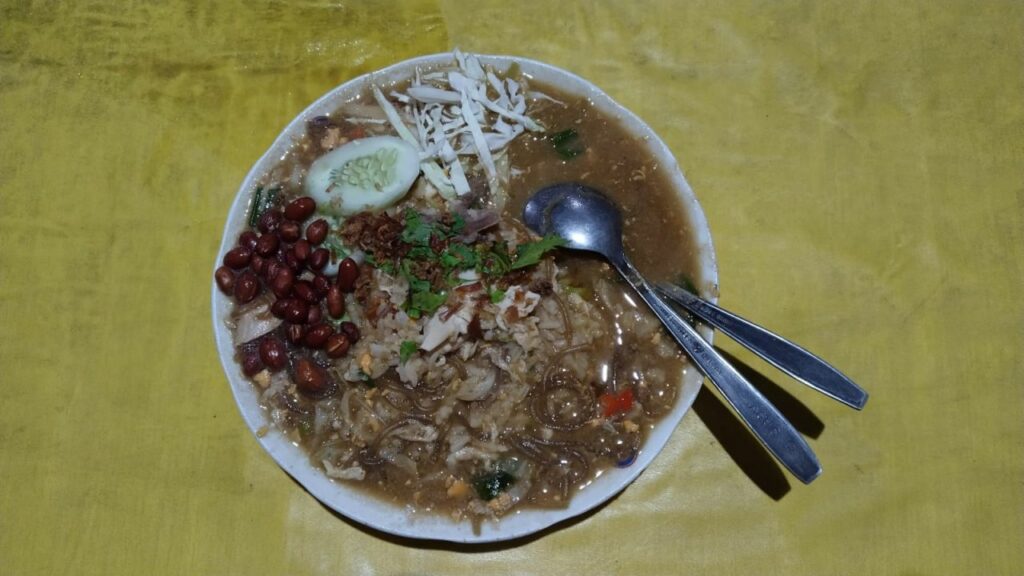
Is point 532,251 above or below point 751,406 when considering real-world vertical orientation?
above

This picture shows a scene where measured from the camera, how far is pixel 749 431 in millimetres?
3174

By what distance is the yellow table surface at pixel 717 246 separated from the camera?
308cm

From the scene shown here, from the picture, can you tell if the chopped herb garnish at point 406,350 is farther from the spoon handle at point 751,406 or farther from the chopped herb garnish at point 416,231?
the spoon handle at point 751,406

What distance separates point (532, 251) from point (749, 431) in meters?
1.38

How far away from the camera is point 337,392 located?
2.87 m

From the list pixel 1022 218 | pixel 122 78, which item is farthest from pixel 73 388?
pixel 1022 218

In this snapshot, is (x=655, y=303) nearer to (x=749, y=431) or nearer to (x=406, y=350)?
(x=749, y=431)

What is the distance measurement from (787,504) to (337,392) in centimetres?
210

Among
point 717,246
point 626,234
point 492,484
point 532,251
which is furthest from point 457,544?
point 717,246

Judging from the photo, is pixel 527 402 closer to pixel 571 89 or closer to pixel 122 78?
pixel 571 89

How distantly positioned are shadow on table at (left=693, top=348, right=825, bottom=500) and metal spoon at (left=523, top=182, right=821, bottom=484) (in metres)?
0.35

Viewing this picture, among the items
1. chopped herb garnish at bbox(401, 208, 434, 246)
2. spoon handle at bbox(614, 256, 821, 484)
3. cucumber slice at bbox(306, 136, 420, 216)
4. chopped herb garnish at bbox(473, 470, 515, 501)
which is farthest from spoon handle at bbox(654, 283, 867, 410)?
cucumber slice at bbox(306, 136, 420, 216)

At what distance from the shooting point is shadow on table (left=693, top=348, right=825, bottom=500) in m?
3.15

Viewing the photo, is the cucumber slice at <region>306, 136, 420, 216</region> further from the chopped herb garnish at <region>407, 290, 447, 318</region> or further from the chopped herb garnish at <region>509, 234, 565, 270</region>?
the chopped herb garnish at <region>509, 234, 565, 270</region>
